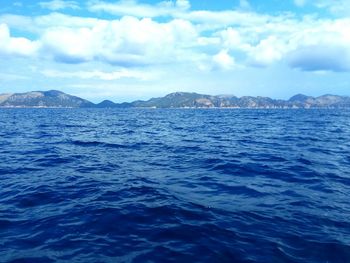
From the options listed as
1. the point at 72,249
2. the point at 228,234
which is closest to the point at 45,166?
the point at 72,249

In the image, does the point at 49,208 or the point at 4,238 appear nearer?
the point at 4,238

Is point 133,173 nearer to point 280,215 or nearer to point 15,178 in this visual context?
point 15,178

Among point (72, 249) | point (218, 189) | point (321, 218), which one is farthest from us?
point (218, 189)

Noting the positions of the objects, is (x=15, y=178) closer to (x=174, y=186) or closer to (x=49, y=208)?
(x=49, y=208)

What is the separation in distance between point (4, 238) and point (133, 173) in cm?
1015

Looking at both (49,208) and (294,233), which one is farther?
(49,208)

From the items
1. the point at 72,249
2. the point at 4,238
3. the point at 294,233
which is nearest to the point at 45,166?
the point at 4,238

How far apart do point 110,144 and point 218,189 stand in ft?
66.5

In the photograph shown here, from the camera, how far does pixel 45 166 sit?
2230 centimetres

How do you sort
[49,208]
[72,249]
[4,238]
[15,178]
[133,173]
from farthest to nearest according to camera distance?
[133,173]
[15,178]
[49,208]
[4,238]
[72,249]

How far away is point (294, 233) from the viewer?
36.2ft

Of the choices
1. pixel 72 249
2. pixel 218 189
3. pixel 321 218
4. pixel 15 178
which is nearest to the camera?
pixel 72 249

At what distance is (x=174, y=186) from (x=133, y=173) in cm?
409

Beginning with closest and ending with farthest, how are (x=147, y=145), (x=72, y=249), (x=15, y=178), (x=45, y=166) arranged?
(x=72, y=249)
(x=15, y=178)
(x=45, y=166)
(x=147, y=145)
